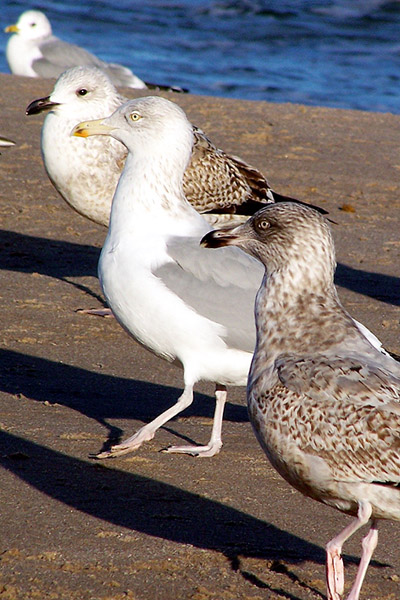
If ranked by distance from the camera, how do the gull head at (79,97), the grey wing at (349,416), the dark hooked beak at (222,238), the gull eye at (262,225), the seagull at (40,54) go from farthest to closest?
the seagull at (40,54) → the gull head at (79,97) → the dark hooked beak at (222,238) → the gull eye at (262,225) → the grey wing at (349,416)

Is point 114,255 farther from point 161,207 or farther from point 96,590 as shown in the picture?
point 96,590

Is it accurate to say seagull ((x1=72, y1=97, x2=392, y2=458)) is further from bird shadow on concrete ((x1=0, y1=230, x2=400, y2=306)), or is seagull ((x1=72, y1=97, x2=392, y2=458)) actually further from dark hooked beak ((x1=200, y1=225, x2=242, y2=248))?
bird shadow on concrete ((x1=0, y1=230, x2=400, y2=306))

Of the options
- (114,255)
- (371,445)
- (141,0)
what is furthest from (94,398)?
(141,0)

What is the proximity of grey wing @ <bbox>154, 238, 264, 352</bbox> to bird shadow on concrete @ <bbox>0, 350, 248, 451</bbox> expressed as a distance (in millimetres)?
691

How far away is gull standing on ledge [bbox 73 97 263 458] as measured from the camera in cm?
526

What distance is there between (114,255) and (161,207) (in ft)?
1.36

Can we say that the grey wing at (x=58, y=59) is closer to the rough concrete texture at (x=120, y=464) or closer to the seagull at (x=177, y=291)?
the rough concrete texture at (x=120, y=464)

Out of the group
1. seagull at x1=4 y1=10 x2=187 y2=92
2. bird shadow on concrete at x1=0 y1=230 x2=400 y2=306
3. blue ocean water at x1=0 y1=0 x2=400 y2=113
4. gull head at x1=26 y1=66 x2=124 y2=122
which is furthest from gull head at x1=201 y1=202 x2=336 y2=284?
blue ocean water at x1=0 y1=0 x2=400 y2=113

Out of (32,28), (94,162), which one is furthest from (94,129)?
(32,28)

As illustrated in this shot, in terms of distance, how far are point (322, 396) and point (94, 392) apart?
2488 mm

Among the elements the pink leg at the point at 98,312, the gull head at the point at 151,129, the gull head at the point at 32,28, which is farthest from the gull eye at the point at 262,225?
the gull head at the point at 32,28

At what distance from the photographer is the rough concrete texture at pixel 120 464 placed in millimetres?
4008

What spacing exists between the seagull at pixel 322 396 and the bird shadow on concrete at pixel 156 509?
1.40 ft

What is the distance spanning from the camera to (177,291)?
17.4 ft
